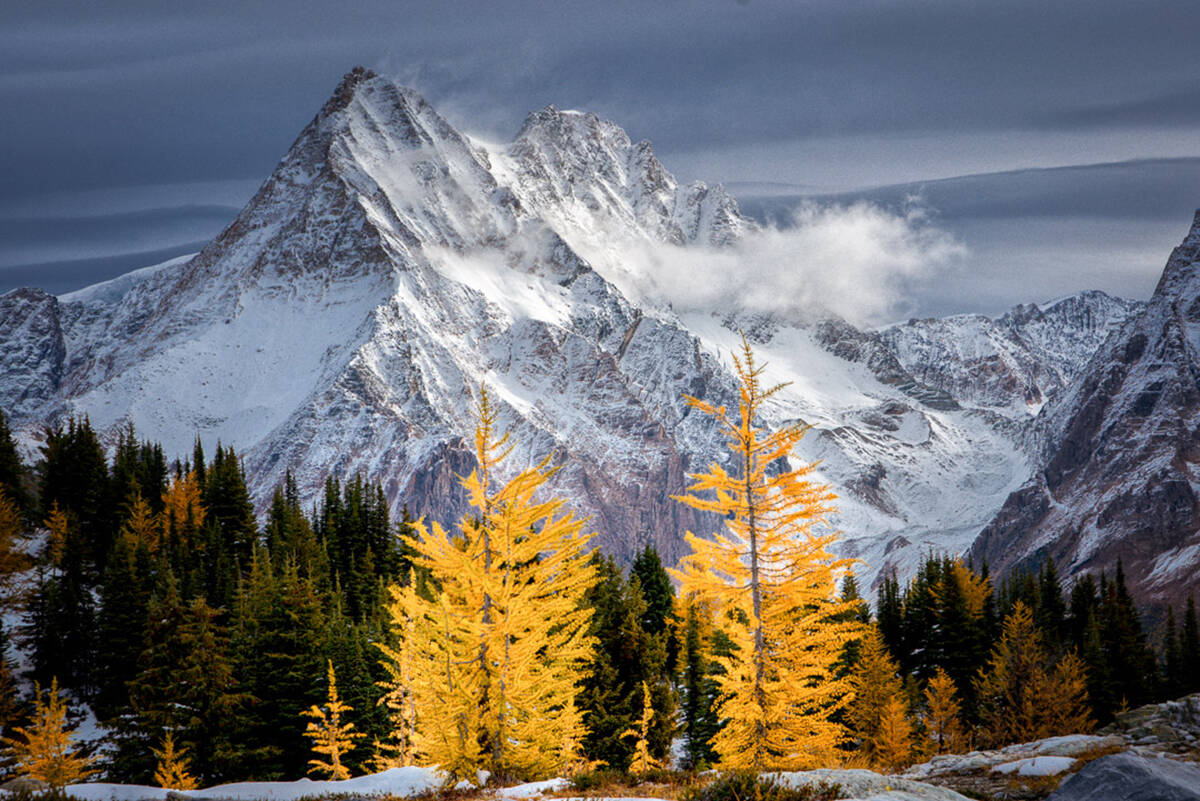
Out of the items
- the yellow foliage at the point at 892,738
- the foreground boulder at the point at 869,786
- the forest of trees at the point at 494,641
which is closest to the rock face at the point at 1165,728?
the forest of trees at the point at 494,641

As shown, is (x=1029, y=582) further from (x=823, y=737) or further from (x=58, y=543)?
(x=58, y=543)

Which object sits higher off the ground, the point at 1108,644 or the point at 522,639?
the point at 522,639

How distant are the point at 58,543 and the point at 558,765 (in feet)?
246

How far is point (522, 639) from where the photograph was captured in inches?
1026

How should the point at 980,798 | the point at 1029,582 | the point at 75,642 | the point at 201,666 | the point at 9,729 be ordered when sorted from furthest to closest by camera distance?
1. the point at 1029,582
2. the point at 75,642
3. the point at 9,729
4. the point at 201,666
5. the point at 980,798

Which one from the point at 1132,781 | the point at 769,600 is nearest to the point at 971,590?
the point at 769,600

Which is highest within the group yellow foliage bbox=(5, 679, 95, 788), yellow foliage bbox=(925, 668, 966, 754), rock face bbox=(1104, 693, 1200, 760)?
yellow foliage bbox=(5, 679, 95, 788)

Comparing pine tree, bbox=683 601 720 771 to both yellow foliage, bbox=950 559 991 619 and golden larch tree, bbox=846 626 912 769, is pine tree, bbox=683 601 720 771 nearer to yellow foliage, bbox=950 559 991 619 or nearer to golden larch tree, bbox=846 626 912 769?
golden larch tree, bbox=846 626 912 769

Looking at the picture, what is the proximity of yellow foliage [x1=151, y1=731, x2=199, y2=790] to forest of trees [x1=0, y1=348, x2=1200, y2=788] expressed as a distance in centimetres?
23

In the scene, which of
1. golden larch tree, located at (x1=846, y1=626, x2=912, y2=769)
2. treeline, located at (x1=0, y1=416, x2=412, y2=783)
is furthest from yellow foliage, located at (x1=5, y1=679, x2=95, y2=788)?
golden larch tree, located at (x1=846, y1=626, x2=912, y2=769)

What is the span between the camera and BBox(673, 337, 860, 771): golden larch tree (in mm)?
25844

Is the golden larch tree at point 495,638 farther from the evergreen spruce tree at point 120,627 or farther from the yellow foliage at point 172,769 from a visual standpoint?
the evergreen spruce tree at point 120,627

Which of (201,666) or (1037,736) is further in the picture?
(1037,736)

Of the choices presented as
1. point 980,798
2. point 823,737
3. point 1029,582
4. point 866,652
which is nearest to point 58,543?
point 866,652
